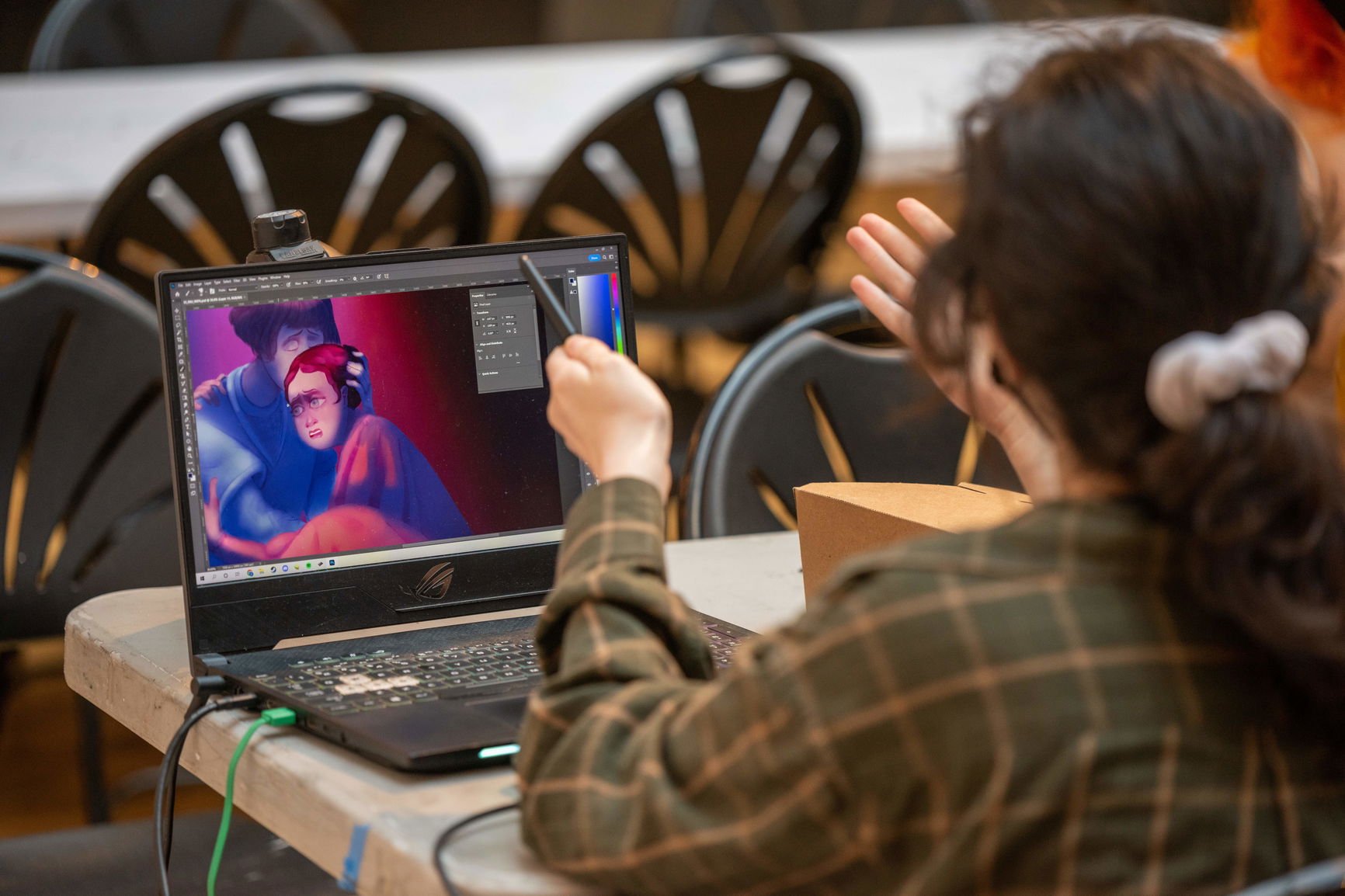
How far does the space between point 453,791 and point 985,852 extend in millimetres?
320

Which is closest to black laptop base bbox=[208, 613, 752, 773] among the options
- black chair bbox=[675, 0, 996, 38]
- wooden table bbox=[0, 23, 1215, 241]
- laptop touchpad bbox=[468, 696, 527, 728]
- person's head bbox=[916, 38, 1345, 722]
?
laptop touchpad bbox=[468, 696, 527, 728]

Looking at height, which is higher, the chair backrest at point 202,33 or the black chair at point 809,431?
the chair backrest at point 202,33

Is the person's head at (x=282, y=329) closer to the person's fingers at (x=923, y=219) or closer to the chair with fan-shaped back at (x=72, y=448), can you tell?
the person's fingers at (x=923, y=219)

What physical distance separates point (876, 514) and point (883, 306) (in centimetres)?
17

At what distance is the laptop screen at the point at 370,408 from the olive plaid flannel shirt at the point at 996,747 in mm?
461

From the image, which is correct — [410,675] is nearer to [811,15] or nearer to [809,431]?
[809,431]

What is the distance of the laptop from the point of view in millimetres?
1022

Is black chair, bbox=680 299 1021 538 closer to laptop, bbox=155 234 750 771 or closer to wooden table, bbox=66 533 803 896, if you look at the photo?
wooden table, bbox=66 533 803 896

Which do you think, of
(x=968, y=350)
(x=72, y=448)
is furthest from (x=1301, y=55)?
(x=72, y=448)

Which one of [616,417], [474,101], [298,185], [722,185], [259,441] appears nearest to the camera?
[616,417]

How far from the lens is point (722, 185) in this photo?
2.41 metres

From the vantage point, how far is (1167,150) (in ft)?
1.94

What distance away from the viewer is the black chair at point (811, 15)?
12.5 ft

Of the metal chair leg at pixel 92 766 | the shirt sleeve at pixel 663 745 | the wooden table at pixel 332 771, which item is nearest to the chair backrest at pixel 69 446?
the metal chair leg at pixel 92 766
